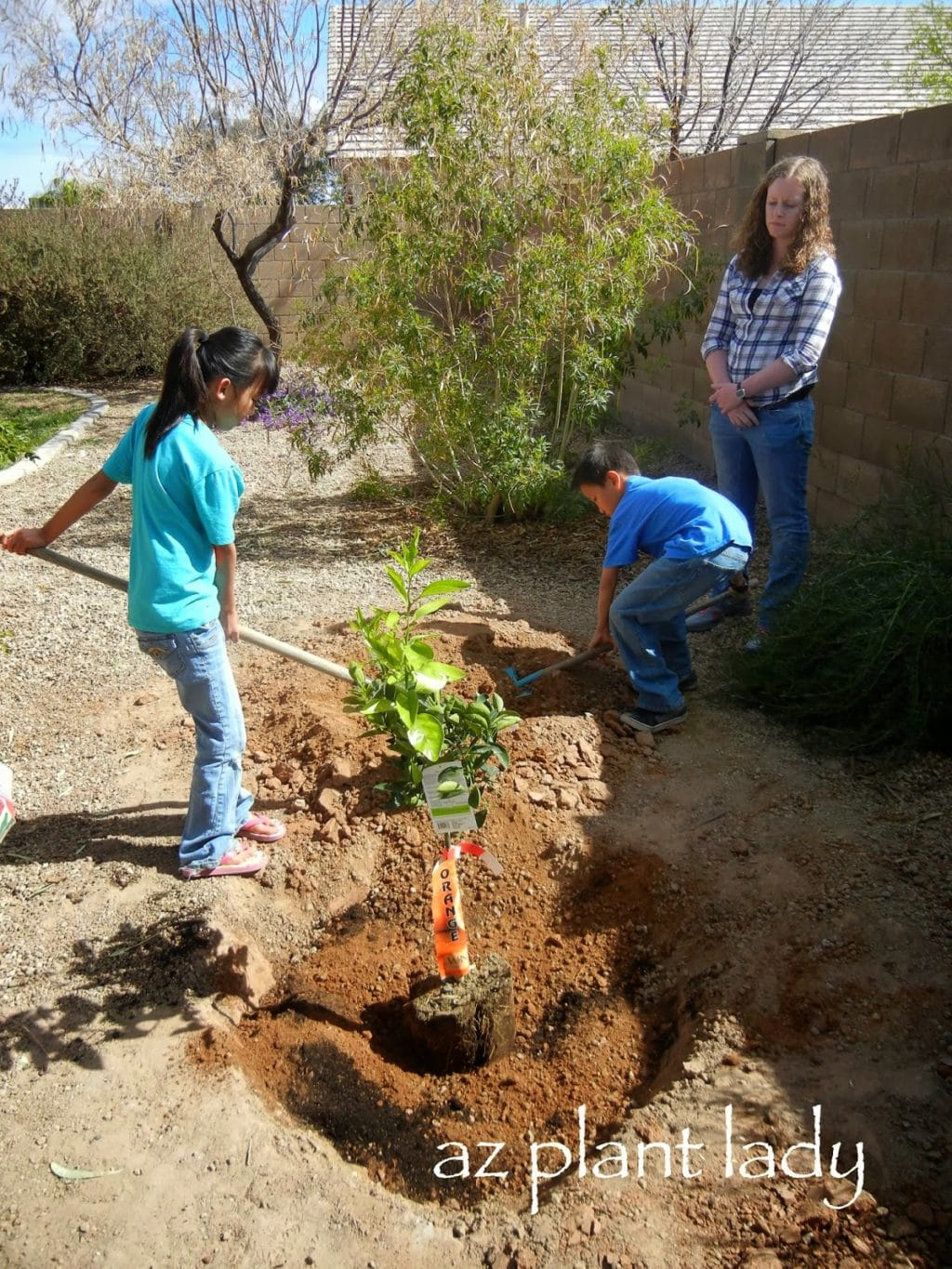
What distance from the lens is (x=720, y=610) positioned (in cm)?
519

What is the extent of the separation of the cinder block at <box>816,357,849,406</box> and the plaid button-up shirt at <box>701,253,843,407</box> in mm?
1318

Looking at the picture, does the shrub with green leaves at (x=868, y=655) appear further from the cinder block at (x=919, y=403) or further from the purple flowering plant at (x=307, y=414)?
the purple flowering plant at (x=307, y=414)

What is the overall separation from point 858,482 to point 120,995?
14.9 ft

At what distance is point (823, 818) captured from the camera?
353 cm

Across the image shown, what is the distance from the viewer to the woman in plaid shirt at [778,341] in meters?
4.43

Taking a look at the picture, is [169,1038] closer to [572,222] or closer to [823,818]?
[823,818]

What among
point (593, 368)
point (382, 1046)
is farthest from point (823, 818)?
point (593, 368)

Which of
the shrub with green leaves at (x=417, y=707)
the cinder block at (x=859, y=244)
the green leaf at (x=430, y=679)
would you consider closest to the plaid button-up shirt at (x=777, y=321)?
the cinder block at (x=859, y=244)

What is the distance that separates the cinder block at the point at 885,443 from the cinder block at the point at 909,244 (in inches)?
30.1

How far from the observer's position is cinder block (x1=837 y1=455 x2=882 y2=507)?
5.59 meters

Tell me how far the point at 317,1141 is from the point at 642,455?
17.4 ft

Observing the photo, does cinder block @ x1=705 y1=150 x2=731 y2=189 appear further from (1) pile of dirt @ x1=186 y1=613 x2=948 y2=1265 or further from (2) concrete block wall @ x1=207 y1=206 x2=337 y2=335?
(2) concrete block wall @ x1=207 y1=206 x2=337 y2=335

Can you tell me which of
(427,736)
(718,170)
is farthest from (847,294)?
(427,736)

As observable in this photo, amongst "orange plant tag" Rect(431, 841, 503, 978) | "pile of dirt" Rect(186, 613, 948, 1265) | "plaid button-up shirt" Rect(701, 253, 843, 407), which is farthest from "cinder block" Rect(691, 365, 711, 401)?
"orange plant tag" Rect(431, 841, 503, 978)
